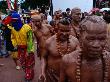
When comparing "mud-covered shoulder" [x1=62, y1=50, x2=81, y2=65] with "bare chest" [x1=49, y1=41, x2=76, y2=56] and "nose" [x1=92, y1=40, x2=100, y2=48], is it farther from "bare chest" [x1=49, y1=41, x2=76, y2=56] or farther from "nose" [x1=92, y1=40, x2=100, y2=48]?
"bare chest" [x1=49, y1=41, x2=76, y2=56]

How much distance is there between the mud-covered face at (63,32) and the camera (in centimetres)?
533

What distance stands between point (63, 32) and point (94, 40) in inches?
87.3

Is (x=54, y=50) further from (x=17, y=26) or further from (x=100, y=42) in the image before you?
(x=17, y=26)

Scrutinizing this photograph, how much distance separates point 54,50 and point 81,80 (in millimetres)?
2147

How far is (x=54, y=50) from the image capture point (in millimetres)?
5574

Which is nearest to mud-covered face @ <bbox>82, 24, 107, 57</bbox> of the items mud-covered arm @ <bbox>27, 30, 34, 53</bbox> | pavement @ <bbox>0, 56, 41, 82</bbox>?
mud-covered arm @ <bbox>27, 30, 34, 53</bbox>

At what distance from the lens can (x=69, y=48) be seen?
5.45m

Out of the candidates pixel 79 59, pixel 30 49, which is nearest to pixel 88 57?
pixel 79 59

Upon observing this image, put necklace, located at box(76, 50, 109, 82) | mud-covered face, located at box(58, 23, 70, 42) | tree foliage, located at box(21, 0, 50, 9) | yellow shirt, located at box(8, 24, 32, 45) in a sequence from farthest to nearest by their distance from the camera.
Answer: tree foliage, located at box(21, 0, 50, 9) → yellow shirt, located at box(8, 24, 32, 45) → mud-covered face, located at box(58, 23, 70, 42) → necklace, located at box(76, 50, 109, 82)

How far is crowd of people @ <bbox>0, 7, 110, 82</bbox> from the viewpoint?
324cm

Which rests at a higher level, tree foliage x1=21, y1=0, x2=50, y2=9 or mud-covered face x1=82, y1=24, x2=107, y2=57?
mud-covered face x1=82, y1=24, x2=107, y2=57

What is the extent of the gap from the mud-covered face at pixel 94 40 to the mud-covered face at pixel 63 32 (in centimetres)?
209

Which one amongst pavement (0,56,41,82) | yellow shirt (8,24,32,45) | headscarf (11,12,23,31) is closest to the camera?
yellow shirt (8,24,32,45)

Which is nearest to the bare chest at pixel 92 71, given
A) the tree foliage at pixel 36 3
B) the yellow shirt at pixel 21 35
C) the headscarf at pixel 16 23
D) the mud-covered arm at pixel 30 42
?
the mud-covered arm at pixel 30 42
